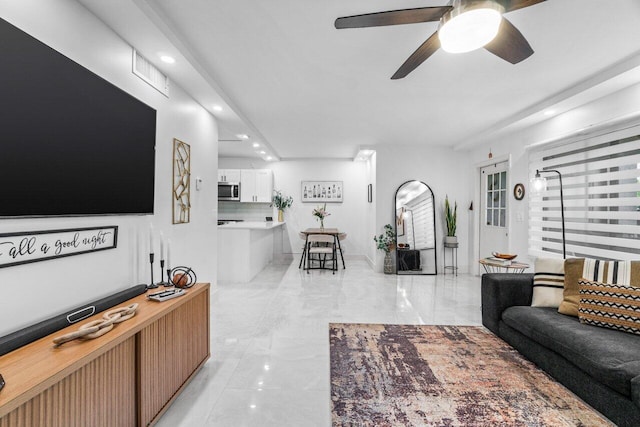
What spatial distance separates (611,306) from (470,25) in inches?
81.3

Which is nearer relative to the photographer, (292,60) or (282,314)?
(292,60)

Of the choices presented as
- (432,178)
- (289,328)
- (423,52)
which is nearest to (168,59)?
(423,52)

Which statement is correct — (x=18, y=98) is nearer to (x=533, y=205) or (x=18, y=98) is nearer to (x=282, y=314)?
(x=282, y=314)

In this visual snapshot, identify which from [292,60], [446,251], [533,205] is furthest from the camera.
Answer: [446,251]

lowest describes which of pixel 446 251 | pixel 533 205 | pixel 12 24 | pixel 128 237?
pixel 446 251

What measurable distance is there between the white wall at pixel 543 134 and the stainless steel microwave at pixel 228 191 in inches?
194

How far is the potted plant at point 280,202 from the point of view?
7539 millimetres

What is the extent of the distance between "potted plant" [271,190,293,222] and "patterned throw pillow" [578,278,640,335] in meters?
5.96

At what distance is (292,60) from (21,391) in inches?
104

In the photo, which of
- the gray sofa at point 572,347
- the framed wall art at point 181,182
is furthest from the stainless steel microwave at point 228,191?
the gray sofa at point 572,347

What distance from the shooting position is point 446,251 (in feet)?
20.1

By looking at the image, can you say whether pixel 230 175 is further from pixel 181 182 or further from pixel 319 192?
pixel 181 182

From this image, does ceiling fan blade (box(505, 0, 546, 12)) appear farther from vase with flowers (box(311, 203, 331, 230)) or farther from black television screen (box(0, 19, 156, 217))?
vase with flowers (box(311, 203, 331, 230))

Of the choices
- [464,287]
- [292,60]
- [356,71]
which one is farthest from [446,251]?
[292,60]
